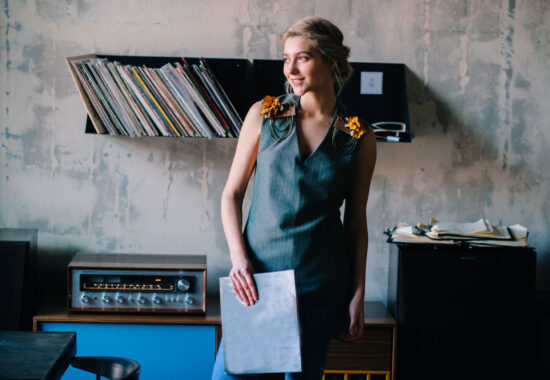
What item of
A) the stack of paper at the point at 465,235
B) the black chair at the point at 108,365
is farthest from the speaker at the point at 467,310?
the black chair at the point at 108,365

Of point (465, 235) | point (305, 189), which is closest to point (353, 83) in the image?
point (465, 235)

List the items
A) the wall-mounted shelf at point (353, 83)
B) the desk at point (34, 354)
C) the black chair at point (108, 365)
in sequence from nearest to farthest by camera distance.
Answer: the desk at point (34, 354) < the black chair at point (108, 365) < the wall-mounted shelf at point (353, 83)

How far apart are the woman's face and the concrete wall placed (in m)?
1.31

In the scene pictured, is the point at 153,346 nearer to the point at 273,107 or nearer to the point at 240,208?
the point at 240,208

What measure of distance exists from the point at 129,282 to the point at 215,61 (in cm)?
110

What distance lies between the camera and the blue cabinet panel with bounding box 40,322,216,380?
88.7 inches

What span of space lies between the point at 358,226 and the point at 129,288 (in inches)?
47.1

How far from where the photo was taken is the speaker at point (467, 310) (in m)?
2.27

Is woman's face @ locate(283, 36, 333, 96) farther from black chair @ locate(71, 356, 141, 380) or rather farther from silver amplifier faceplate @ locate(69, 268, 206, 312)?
silver amplifier faceplate @ locate(69, 268, 206, 312)

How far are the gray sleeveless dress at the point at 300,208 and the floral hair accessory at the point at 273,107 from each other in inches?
0.7

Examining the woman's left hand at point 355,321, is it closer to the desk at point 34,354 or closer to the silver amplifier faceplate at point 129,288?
the desk at point 34,354

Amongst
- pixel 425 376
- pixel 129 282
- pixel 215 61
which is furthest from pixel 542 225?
pixel 129 282

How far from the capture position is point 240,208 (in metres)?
1.43

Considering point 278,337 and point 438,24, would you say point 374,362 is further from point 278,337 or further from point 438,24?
point 438,24
